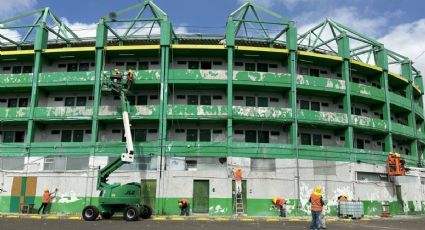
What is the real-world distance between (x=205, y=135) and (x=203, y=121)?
160 cm

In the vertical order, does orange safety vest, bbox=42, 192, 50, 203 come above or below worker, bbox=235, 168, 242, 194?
below

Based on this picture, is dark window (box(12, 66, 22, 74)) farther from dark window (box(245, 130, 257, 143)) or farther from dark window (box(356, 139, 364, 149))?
dark window (box(356, 139, 364, 149))

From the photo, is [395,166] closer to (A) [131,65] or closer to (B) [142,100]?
(B) [142,100]

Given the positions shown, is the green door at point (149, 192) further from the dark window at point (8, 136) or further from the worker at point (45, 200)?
the dark window at point (8, 136)

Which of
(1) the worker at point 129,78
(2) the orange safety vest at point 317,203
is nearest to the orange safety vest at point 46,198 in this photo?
(1) the worker at point 129,78

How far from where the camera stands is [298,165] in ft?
121

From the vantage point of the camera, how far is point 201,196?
3550 cm

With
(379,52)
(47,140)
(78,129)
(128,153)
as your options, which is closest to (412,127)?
(379,52)

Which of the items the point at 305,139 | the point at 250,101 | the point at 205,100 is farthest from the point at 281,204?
the point at 205,100

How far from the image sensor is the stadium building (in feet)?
119

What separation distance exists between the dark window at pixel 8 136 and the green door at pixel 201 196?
19587 millimetres

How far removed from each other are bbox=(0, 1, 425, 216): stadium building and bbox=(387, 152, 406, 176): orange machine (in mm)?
1259

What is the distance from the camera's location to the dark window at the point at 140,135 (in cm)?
3966

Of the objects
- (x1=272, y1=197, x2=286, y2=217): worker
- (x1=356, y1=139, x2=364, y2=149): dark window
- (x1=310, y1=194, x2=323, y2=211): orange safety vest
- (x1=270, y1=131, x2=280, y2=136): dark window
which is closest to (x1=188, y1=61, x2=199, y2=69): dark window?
(x1=270, y1=131, x2=280, y2=136): dark window
